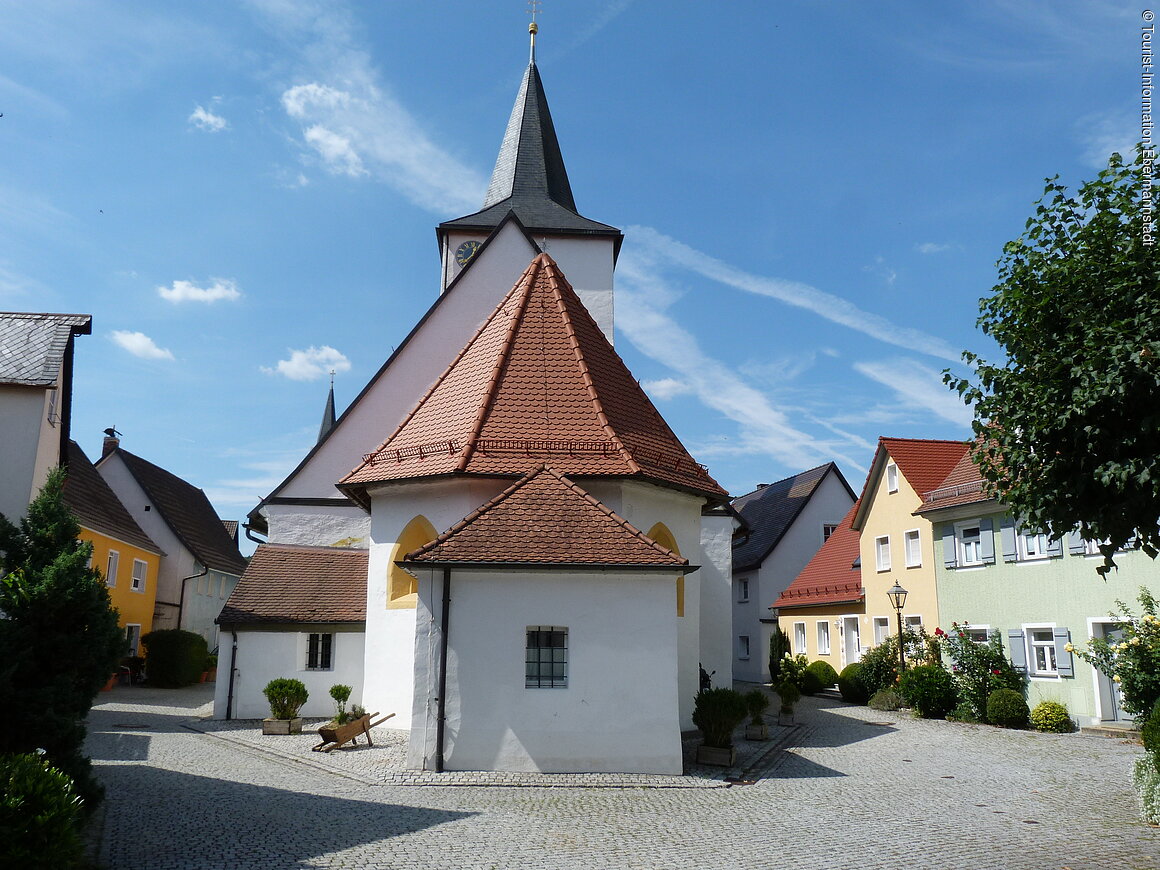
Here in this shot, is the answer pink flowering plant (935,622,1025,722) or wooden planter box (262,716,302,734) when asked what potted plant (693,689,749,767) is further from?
pink flowering plant (935,622,1025,722)

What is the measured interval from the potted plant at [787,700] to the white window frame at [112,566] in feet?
69.3

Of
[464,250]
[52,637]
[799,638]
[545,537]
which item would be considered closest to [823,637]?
[799,638]

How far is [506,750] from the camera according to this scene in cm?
1220

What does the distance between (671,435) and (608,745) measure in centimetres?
688

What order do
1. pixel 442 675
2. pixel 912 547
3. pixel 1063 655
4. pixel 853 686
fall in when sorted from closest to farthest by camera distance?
pixel 442 675
pixel 1063 655
pixel 853 686
pixel 912 547

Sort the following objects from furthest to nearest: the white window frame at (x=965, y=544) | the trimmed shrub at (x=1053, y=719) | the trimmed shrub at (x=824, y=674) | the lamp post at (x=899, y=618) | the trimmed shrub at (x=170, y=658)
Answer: the trimmed shrub at (x=170, y=658)
the trimmed shrub at (x=824, y=674)
the lamp post at (x=899, y=618)
the white window frame at (x=965, y=544)
the trimmed shrub at (x=1053, y=719)

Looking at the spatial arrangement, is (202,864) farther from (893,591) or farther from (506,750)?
(893,591)

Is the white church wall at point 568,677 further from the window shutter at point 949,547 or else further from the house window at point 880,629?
the house window at point 880,629

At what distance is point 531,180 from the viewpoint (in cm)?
3020

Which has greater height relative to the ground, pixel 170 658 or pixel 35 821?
pixel 170 658

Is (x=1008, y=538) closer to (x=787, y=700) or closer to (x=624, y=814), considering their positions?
(x=787, y=700)

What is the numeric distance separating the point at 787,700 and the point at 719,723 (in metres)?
6.97

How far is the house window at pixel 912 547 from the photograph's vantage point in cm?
2538

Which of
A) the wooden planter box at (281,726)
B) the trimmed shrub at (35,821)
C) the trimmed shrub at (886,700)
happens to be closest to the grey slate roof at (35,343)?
the wooden planter box at (281,726)
